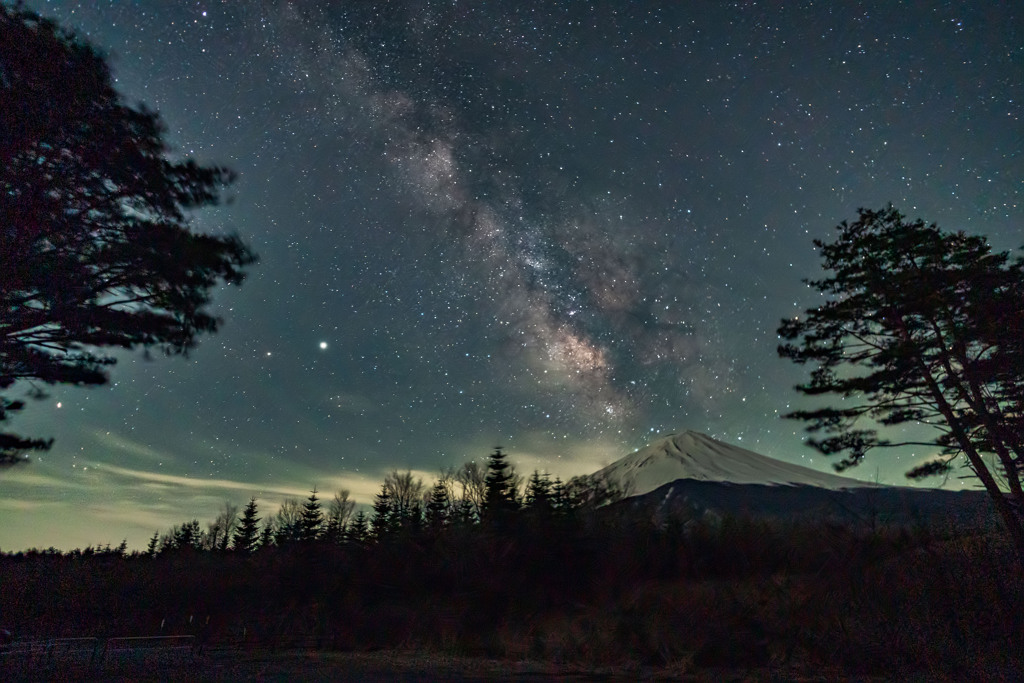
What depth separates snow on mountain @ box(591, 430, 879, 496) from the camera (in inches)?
4326

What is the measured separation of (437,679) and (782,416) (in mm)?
15526

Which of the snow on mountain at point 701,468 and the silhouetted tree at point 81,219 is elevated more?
the snow on mountain at point 701,468

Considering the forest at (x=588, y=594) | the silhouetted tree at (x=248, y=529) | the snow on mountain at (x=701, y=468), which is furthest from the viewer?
the snow on mountain at (x=701, y=468)

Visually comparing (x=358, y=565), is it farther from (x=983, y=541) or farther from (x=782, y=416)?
(x=983, y=541)

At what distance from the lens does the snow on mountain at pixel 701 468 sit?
109875 mm

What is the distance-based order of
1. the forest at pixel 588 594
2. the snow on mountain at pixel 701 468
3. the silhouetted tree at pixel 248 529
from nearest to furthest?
the forest at pixel 588 594, the silhouetted tree at pixel 248 529, the snow on mountain at pixel 701 468

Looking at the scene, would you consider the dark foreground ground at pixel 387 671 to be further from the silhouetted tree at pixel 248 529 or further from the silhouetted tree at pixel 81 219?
the silhouetted tree at pixel 248 529

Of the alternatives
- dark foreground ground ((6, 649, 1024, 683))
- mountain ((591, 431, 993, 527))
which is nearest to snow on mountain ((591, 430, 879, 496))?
mountain ((591, 431, 993, 527))

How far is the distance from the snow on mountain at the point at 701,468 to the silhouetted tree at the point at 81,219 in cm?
9485

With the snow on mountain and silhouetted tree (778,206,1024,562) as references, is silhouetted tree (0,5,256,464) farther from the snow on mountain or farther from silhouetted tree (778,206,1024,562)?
the snow on mountain

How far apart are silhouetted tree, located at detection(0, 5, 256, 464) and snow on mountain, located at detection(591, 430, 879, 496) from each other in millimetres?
94850

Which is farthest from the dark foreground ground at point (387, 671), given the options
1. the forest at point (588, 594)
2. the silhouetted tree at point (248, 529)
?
the silhouetted tree at point (248, 529)

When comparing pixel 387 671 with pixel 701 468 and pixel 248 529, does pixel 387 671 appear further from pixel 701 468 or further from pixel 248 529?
pixel 701 468

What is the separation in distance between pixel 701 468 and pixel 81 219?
116266 mm
